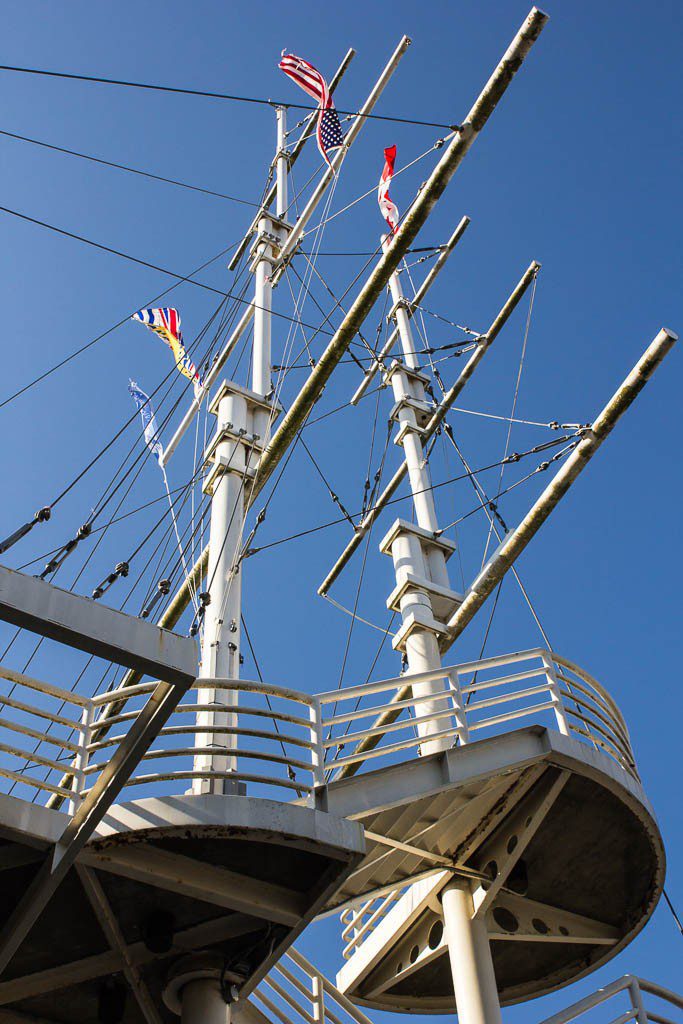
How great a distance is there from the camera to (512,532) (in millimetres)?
15461

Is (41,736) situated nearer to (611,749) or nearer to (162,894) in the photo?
(162,894)

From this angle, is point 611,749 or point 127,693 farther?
point 611,749

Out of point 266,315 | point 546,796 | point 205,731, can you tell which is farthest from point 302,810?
point 266,315

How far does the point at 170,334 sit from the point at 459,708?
1201 centimetres

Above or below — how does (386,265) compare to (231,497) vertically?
above

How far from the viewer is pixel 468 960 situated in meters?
11.2

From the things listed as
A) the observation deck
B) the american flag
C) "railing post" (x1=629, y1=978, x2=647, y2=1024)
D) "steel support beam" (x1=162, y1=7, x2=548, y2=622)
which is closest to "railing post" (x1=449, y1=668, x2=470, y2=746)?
the observation deck

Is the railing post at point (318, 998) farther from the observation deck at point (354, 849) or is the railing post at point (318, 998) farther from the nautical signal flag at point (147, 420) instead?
the nautical signal flag at point (147, 420)

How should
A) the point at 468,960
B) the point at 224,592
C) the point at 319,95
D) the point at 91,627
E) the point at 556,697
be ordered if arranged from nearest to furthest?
the point at 91,627 < the point at 556,697 < the point at 468,960 < the point at 224,592 < the point at 319,95

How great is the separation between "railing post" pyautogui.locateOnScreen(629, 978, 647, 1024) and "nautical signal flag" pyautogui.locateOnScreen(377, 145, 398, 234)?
1354cm

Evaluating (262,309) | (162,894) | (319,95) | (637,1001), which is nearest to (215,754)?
(162,894)

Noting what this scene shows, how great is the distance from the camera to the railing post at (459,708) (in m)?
10.1

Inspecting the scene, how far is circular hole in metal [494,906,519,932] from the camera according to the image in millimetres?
12047

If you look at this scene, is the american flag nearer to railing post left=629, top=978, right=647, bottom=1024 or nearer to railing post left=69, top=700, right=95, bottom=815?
railing post left=69, top=700, right=95, bottom=815
